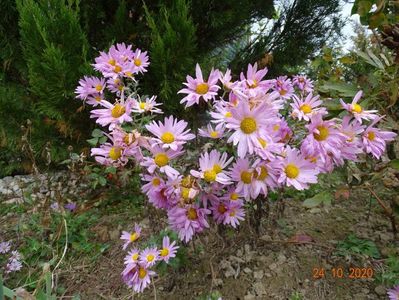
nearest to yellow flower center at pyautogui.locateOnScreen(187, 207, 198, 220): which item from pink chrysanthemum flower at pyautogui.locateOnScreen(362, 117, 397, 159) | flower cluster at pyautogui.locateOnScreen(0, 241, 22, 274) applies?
pink chrysanthemum flower at pyautogui.locateOnScreen(362, 117, 397, 159)

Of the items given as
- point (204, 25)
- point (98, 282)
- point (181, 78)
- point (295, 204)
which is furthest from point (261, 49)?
point (98, 282)

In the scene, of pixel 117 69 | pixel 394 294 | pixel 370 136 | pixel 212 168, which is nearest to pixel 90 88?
pixel 117 69

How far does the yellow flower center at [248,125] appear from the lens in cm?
94

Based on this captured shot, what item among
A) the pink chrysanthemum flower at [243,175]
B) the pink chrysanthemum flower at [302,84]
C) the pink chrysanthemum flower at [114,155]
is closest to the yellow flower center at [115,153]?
the pink chrysanthemum flower at [114,155]

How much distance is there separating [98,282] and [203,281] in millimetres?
481

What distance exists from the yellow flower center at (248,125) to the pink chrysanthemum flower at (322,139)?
0.16 m

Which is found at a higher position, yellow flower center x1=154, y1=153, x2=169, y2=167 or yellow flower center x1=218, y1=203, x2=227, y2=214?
yellow flower center x1=154, y1=153, x2=169, y2=167

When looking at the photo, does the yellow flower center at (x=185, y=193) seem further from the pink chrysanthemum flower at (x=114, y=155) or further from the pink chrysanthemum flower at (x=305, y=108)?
the pink chrysanthemum flower at (x=305, y=108)

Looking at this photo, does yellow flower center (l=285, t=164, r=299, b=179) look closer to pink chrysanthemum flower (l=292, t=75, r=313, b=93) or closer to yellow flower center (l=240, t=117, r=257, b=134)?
yellow flower center (l=240, t=117, r=257, b=134)

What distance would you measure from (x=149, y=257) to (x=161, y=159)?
1.32 ft

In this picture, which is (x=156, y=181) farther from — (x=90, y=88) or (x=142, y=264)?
(x=90, y=88)

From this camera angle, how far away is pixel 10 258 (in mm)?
1818

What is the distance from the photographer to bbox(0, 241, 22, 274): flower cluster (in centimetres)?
176

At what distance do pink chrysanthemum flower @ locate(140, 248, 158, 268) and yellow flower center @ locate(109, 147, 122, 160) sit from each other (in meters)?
0.39
